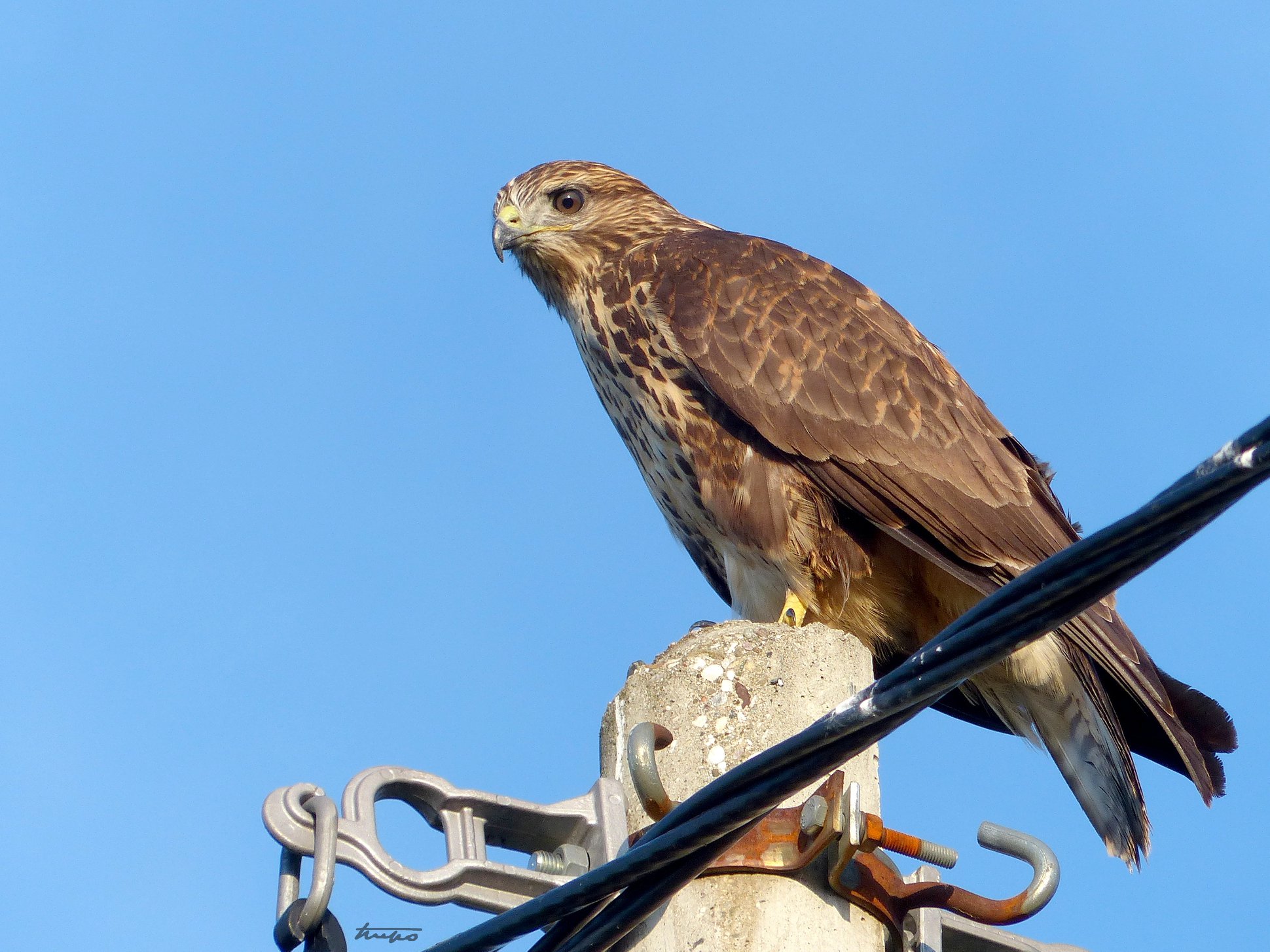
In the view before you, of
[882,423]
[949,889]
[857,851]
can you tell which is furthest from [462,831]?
[882,423]

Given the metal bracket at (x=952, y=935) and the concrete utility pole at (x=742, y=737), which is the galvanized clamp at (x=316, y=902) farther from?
the metal bracket at (x=952, y=935)

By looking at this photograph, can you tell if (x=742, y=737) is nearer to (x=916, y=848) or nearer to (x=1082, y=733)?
(x=916, y=848)

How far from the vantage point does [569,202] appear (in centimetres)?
633

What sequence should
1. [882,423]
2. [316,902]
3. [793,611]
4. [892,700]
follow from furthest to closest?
[882,423] < [793,611] < [316,902] < [892,700]

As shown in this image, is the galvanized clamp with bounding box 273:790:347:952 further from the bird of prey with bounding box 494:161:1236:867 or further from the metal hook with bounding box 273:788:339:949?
the bird of prey with bounding box 494:161:1236:867

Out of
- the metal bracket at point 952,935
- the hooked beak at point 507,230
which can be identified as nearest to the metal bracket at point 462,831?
the metal bracket at point 952,935

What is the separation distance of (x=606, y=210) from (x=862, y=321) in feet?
3.93

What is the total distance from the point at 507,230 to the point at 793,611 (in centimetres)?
213

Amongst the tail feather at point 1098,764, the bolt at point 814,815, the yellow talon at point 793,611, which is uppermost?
the yellow talon at point 793,611

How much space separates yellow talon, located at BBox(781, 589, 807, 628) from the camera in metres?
4.93

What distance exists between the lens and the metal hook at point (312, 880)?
2.57 m

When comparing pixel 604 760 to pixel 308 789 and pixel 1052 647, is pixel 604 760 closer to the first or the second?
pixel 308 789

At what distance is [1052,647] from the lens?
4.88m

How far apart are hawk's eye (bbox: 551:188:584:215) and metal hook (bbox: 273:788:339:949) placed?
394cm
